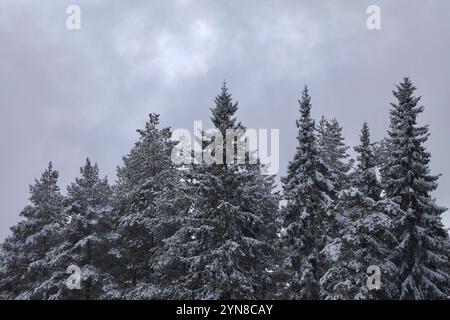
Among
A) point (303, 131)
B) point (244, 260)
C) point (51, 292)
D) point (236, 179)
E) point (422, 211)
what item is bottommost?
point (51, 292)

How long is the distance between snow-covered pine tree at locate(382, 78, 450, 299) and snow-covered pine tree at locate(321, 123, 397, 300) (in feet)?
3.22

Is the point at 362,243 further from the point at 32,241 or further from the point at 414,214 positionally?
the point at 32,241

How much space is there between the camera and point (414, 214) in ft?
97.1

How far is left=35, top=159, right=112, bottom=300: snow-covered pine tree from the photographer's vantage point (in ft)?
114

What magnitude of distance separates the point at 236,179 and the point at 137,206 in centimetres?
911

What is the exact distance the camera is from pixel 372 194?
29.3 metres

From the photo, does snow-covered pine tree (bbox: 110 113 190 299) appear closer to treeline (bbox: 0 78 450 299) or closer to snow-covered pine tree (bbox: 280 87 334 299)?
treeline (bbox: 0 78 450 299)

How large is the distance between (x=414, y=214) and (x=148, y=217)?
17770 mm

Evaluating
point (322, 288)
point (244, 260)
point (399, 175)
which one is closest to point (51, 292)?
point (244, 260)

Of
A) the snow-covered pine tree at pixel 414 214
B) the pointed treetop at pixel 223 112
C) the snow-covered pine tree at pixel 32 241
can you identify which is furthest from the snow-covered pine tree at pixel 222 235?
the snow-covered pine tree at pixel 32 241
